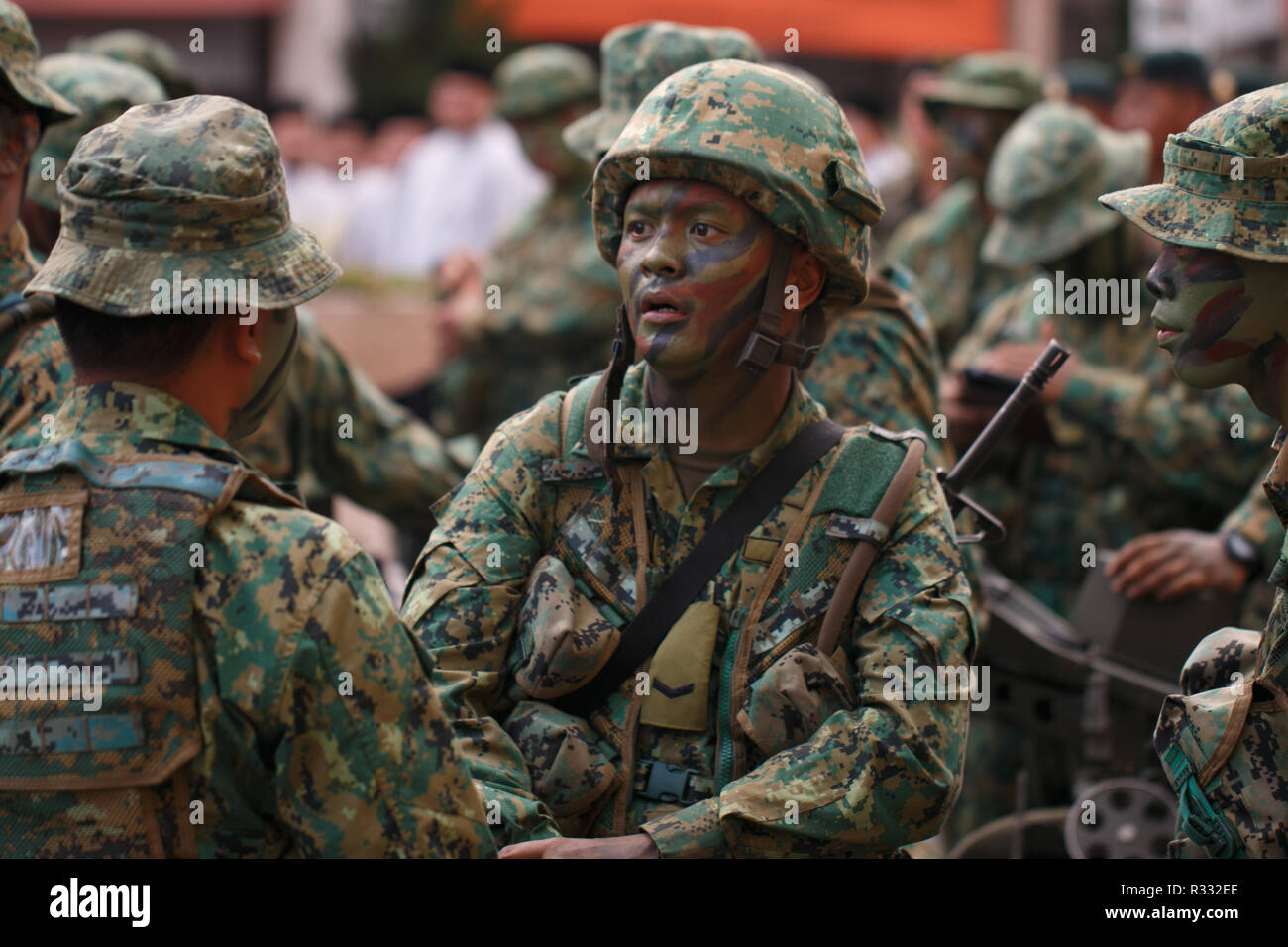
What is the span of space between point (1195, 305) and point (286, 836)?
7.25 ft

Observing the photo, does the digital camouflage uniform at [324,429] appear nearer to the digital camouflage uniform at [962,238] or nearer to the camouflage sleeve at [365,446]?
the camouflage sleeve at [365,446]

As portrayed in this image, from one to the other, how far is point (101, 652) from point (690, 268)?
1.62m

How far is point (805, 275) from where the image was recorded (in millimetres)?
4121

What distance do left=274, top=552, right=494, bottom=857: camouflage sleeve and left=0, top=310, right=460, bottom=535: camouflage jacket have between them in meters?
3.24

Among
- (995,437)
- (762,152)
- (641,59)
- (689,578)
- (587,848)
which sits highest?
(641,59)

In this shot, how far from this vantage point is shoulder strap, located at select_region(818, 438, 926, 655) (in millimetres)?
3820

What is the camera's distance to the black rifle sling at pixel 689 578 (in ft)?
12.9

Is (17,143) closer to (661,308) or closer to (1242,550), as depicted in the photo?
(661,308)

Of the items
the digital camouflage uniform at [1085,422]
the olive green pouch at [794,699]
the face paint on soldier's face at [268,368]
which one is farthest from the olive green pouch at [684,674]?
the digital camouflage uniform at [1085,422]

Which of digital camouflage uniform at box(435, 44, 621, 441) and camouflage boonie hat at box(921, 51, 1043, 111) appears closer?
digital camouflage uniform at box(435, 44, 621, 441)

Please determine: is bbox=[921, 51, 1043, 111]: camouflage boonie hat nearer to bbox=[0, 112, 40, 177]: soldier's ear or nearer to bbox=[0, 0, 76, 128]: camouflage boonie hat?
bbox=[0, 0, 76, 128]: camouflage boonie hat

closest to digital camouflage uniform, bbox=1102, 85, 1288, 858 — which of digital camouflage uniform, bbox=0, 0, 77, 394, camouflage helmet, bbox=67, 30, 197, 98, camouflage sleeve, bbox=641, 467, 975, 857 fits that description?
camouflage sleeve, bbox=641, 467, 975, 857

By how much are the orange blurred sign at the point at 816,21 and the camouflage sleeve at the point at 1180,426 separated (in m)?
19.5

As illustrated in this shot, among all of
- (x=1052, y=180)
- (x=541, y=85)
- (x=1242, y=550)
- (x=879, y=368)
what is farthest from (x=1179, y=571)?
(x=541, y=85)
